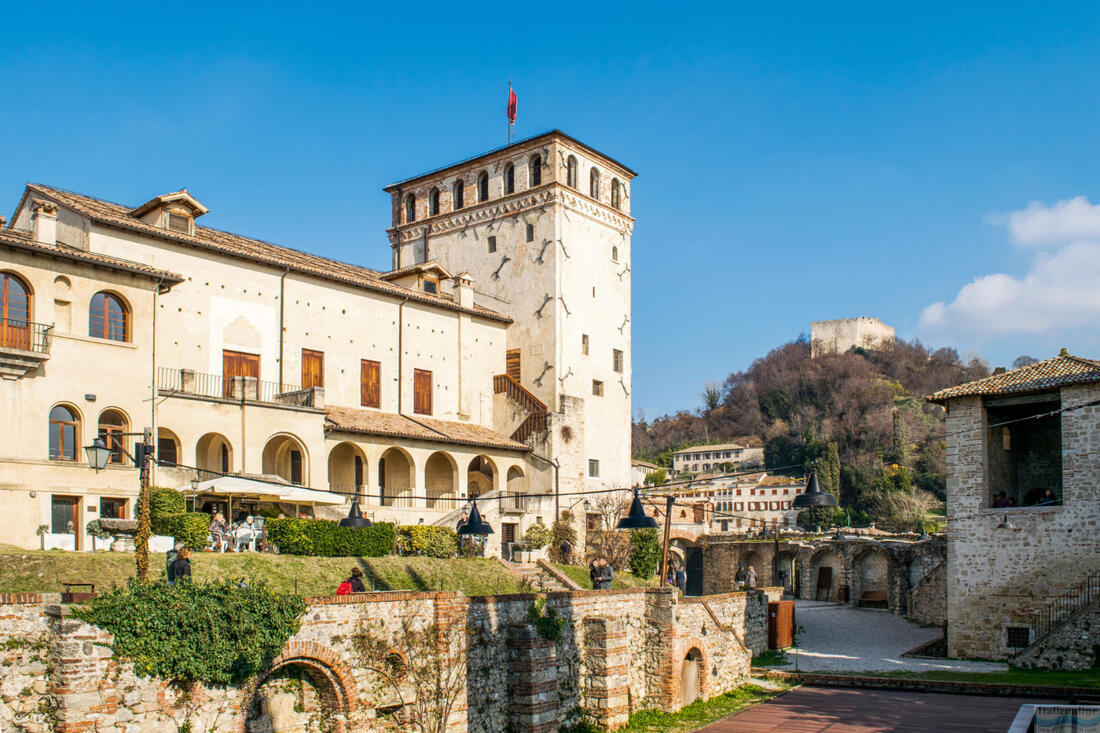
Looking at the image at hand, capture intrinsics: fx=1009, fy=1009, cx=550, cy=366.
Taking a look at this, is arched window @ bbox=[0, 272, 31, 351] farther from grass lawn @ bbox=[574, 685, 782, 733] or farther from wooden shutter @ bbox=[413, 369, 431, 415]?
grass lawn @ bbox=[574, 685, 782, 733]

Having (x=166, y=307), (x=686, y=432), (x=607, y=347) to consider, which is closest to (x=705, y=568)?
(x=607, y=347)

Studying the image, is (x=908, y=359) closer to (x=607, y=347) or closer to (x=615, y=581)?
(x=607, y=347)

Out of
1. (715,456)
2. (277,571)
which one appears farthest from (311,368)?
(715,456)

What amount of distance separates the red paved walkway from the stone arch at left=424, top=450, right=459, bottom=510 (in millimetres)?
15880

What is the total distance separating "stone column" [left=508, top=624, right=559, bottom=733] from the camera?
19219 millimetres

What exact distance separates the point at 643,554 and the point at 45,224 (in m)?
23.6

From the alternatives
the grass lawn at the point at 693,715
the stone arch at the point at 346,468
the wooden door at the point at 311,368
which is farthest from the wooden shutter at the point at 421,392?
the grass lawn at the point at 693,715

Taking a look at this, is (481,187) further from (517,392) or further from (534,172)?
(517,392)

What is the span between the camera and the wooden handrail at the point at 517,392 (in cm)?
4228

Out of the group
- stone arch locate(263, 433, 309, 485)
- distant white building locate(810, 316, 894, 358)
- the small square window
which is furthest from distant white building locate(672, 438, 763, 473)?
stone arch locate(263, 433, 309, 485)

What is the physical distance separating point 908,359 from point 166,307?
347 feet

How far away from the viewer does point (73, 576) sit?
765 inches

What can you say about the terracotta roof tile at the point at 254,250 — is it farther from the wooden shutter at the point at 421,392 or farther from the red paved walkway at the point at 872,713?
the red paved walkway at the point at 872,713

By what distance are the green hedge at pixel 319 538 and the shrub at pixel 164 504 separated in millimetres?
2248
